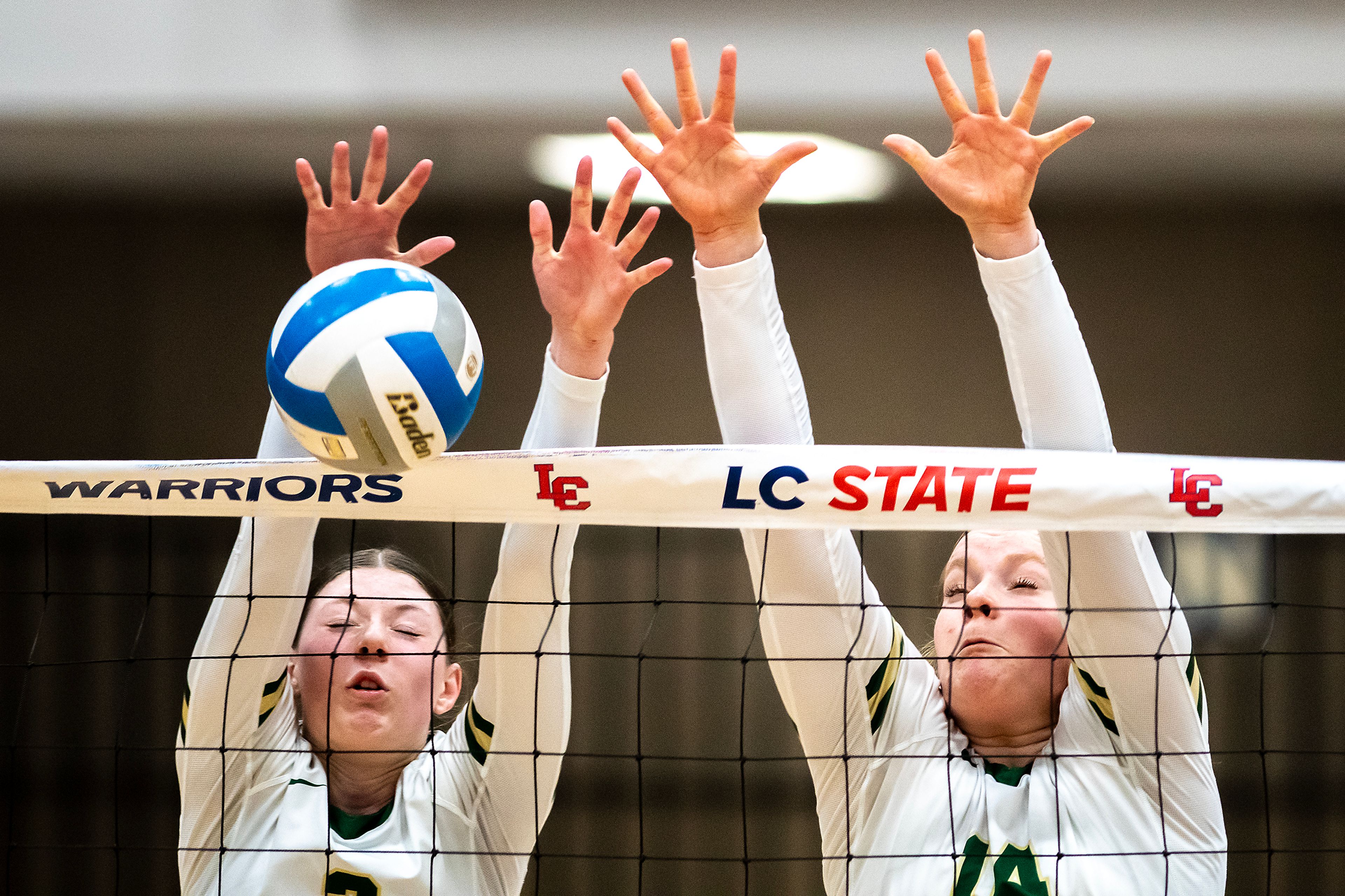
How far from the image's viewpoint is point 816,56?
471 cm

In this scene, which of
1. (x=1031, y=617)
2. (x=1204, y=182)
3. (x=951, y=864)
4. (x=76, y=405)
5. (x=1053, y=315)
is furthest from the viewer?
(x=76, y=405)

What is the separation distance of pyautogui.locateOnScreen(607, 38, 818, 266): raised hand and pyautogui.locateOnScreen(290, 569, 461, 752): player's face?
0.97 m

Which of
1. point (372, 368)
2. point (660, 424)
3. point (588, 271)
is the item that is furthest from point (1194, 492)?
point (660, 424)

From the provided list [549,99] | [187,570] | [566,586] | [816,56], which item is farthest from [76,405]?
[566,586]

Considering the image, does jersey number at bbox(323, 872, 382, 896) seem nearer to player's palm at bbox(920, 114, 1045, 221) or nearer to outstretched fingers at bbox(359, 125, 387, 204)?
outstretched fingers at bbox(359, 125, 387, 204)

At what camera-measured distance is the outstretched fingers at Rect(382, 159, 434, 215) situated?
7.02 ft

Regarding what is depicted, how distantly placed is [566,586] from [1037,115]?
352 cm

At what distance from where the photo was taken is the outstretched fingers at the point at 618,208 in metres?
2.04

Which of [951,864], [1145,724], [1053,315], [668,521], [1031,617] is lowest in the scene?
[951,864]

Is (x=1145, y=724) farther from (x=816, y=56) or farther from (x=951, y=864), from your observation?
(x=816, y=56)

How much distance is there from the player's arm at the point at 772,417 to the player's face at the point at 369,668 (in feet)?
2.37

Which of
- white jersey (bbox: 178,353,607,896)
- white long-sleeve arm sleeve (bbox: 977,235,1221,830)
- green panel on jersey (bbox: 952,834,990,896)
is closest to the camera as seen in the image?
white long-sleeve arm sleeve (bbox: 977,235,1221,830)

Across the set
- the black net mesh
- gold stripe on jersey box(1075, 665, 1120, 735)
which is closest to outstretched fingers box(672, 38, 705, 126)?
gold stripe on jersey box(1075, 665, 1120, 735)

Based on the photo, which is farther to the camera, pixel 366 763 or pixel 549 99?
pixel 549 99
